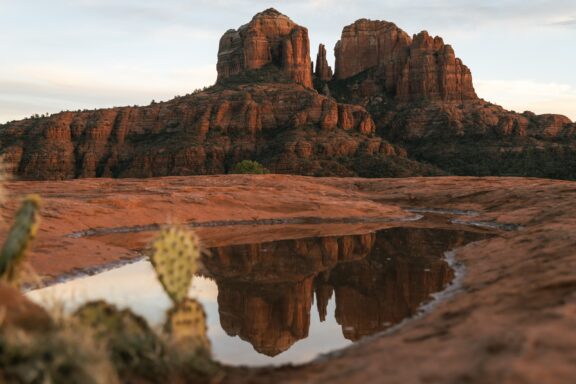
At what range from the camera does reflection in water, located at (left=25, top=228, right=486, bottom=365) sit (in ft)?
31.7

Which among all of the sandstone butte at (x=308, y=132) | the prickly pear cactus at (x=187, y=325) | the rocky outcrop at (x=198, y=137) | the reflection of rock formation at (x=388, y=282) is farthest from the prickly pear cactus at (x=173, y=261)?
the rocky outcrop at (x=198, y=137)

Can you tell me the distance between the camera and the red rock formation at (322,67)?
154125 mm

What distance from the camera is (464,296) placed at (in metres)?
11.2

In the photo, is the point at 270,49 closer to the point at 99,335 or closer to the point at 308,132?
the point at 308,132

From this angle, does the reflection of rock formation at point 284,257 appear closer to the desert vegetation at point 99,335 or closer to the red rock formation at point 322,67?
the desert vegetation at point 99,335

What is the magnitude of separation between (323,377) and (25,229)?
4.58m

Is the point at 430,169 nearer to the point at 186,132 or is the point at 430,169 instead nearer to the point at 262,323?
the point at 186,132

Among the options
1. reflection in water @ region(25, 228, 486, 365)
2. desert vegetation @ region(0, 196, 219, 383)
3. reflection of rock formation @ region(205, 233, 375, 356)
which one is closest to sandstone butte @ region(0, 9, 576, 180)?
reflection of rock formation @ region(205, 233, 375, 356)

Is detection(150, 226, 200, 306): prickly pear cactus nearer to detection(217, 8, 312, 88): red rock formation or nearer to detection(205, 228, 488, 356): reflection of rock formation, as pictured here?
detection(205, 228, 488, 356): reflection of rock formation

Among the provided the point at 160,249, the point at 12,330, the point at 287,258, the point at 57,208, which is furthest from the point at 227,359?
the point at 57,208

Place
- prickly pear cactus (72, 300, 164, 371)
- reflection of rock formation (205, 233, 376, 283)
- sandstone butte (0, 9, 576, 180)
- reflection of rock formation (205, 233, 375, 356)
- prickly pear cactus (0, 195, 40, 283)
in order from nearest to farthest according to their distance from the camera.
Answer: prickly pear cactus (72, 300, 164, 371)
prickly pear cactus (0, 195, 40, 283)
reflection of rock formation (205, 233, 375, 356)
reflection of rock formation (205, 233, 376, 283)
sandstone butte (0, 9, 576, 180)

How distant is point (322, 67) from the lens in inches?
6078

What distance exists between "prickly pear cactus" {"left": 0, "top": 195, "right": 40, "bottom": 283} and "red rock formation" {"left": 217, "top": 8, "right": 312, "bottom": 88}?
132449 millimetres

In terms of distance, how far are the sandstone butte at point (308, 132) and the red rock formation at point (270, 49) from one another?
2.30 ft
